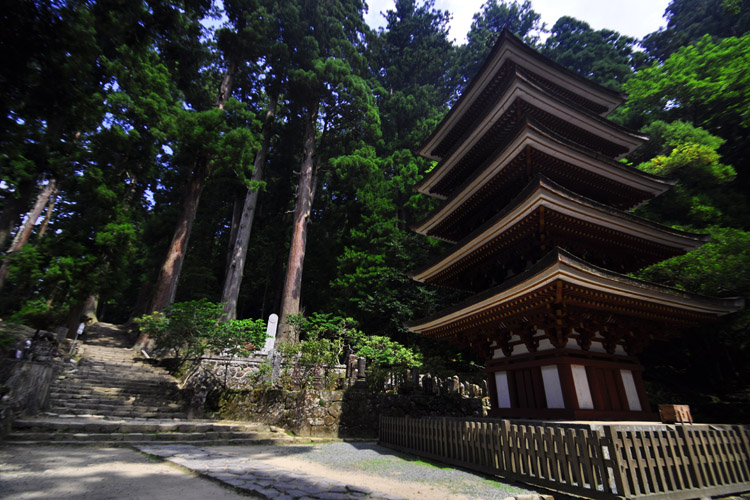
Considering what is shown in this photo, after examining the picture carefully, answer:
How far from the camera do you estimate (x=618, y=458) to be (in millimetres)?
3686

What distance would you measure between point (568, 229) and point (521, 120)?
2.47 m

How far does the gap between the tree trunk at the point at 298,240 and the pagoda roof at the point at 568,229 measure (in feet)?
33.5

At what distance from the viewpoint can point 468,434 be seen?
5.66m

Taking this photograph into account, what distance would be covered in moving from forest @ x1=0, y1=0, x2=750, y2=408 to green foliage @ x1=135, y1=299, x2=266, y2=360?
2998 mm

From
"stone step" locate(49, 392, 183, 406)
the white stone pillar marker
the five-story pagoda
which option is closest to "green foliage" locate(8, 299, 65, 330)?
"stone step" locate(49, 392, 183, 406)

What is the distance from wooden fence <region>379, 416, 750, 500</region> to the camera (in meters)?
3.78

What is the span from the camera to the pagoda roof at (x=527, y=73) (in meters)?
8.09

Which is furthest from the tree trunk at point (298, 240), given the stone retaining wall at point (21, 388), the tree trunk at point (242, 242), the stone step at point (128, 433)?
the stone retaining wall at point (21, 388)

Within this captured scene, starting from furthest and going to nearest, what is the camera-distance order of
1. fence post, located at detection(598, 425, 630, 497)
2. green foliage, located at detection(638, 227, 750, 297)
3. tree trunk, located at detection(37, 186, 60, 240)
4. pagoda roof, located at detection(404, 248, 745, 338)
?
1. tree trunk, located at detection(37, 186, 60, 240)
2. green foliage, located at detection(638, 227, 750, 297)
3. pagoda roof, located at detection(404, 248, 745, 338)
4. fence post, located at detection(598, 425, 630, 497)

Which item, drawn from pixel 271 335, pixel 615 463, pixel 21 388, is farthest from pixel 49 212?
pixel 615 463

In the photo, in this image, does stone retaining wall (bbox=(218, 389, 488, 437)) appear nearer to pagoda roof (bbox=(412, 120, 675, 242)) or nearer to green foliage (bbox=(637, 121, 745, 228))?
pagoda roof (bbox=(412, 120, 675, 242))

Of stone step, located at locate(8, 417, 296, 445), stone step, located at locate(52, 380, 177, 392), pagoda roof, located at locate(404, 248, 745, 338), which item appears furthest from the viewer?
stone step, located at locate(52, 380, 177, 392)

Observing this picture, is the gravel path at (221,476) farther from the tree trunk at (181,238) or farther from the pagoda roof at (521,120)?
the tree trunk at (181,238)

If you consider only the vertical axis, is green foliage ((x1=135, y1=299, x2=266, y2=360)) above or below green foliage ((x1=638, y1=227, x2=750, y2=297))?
below
